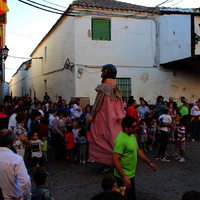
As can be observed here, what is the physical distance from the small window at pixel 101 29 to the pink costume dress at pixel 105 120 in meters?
9.12

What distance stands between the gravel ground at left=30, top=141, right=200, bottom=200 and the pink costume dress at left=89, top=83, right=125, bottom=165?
674mm

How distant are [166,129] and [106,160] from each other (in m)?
2.87

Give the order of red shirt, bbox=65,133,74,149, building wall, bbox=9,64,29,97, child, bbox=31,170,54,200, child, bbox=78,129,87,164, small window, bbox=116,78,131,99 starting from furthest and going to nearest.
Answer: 1. building wall, bbox=9,64,29,97
2. small window, bbox=116,78,131,99
3. red shirt, bbox=65,133,74,149
4. child, bbox=78,129,87,164
5. child, bbox=31,170,54,200

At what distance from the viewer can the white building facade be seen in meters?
14.0

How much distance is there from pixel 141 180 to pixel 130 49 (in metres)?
10.2

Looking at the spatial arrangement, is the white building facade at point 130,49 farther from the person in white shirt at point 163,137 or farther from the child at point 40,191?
the child at point 40,191

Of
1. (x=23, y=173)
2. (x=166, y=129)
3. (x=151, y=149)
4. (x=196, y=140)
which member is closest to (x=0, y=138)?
(x=23, y=173)

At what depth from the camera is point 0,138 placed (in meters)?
2.96

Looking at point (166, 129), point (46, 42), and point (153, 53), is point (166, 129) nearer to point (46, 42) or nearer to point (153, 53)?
point (153, 53)

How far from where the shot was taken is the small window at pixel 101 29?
561 inches

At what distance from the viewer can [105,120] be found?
5.67 meters

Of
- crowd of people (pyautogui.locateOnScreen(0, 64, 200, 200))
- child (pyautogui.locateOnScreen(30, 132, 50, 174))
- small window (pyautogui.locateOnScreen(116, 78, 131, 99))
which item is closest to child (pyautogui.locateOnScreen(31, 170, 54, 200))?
crowd of people (pyautogui.locateOnScreen(0, 64, 200, 200))

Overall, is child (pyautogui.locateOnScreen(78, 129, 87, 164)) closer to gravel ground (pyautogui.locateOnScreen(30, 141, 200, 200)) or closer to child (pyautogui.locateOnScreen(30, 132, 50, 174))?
gravel ground (pyautogui.locateOnScreen(30, 141, 200, 200))

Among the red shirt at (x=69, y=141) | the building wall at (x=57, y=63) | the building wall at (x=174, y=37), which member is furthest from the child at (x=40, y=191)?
the building wall at (x=174, y=37)
